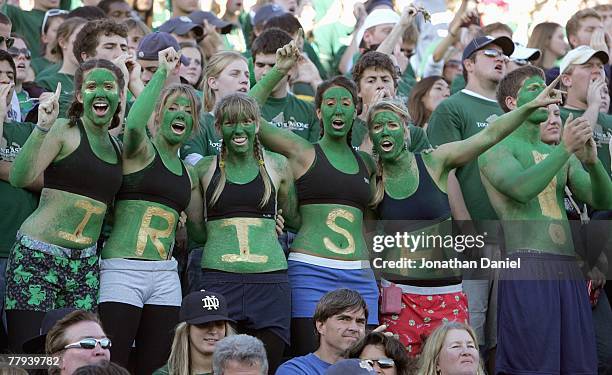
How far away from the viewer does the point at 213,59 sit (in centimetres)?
986

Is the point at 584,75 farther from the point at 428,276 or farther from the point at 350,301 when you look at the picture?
the point at 350,301

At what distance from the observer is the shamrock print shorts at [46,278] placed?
7879mm

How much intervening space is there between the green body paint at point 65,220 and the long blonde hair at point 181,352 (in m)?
0.79

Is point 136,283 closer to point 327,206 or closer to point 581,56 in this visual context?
point 327,206

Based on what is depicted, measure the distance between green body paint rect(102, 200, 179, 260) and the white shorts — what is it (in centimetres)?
5

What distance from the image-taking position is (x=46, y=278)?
7910 millimetres

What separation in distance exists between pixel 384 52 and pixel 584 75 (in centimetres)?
156

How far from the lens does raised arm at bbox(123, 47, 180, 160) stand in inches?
324

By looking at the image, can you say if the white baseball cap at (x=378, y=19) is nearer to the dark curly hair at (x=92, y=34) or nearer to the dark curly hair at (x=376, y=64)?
the dark curly hair at (x=376, y=64)

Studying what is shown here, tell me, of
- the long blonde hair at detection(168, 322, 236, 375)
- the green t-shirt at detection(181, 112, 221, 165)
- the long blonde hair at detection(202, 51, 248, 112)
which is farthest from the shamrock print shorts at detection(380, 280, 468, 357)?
the long blonde hair at detection(202, 51, 248, 112)

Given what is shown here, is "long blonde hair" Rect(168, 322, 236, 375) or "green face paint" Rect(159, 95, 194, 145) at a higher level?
"green face paint" Rect(159, 95, 194, 145)

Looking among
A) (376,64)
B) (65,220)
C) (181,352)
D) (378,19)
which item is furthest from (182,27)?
(181,352)

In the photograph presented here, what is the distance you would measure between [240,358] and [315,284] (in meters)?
1.54

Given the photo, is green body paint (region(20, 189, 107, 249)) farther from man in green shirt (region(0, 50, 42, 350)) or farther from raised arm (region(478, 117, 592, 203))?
raised arm (region(478, 117, 592, 203))
